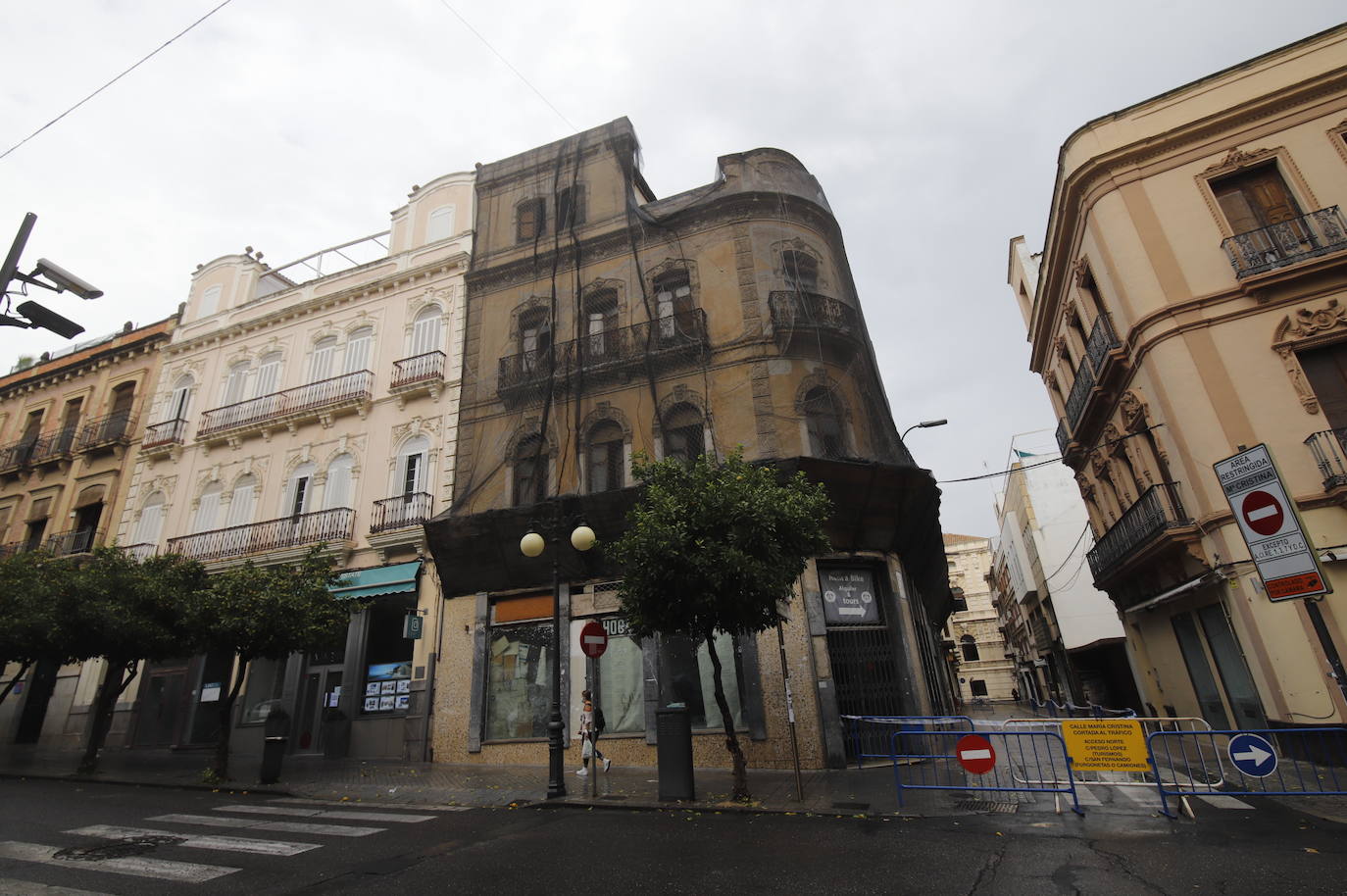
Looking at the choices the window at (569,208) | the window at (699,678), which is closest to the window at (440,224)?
the window at (569,208)

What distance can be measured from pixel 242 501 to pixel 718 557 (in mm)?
18126

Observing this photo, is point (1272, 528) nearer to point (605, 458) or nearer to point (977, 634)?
point (605, 458)

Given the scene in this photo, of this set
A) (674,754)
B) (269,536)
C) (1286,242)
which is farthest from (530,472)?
(1286,242)

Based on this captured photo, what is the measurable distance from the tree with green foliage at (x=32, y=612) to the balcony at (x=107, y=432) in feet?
25.8

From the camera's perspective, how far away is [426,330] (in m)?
19.8

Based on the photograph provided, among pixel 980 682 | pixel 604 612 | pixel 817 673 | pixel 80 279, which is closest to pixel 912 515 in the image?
pixel 817 673

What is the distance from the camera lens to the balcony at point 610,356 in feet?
52.3

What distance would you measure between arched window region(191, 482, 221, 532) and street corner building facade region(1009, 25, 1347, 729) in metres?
25.7

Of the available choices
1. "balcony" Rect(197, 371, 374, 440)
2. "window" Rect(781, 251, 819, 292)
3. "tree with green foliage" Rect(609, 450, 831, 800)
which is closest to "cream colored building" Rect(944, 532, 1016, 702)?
"window" Rect(781, 251, 819, 292)

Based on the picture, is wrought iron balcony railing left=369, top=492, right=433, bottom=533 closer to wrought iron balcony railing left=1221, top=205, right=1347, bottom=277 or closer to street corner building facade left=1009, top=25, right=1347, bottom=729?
street corner building facade left=1009, top=25, right=1347, bottom=729

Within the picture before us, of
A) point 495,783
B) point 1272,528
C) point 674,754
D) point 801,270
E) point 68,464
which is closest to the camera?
point 1272,528

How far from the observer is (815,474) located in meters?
13.5

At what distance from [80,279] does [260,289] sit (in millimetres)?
20367

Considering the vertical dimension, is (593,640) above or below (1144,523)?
below
